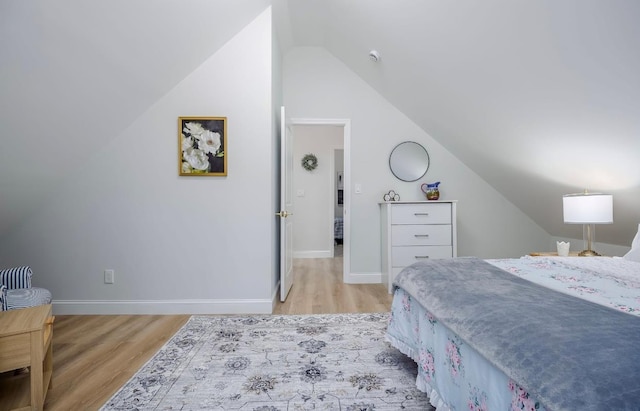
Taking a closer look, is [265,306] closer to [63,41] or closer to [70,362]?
[70,362]

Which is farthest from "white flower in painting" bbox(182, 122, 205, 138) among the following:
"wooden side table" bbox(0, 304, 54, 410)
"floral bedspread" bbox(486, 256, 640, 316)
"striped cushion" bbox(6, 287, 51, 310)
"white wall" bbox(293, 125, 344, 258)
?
"white wall" bbox(293, 125, 344, 258)

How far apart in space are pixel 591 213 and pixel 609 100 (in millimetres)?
843

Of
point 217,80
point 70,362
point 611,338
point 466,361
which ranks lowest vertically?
point 70,362

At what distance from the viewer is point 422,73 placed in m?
2.54

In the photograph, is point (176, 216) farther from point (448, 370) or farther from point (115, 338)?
point (448, 370)

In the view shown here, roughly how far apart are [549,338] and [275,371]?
4.34ft

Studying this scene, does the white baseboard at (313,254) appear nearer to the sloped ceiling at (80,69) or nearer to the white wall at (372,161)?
the white wall at (372,161)

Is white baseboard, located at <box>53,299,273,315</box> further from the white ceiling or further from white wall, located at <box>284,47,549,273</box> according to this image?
white wall, located at <box>284,47,549,273</box>

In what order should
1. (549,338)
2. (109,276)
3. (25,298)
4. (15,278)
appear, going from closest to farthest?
(549,338)
(25,298)
(15,278)
(109,276)

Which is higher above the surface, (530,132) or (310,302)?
(530,132)

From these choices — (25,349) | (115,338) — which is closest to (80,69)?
(25,349)

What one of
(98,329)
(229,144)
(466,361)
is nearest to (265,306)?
(98,329)

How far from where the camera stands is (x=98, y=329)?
2.19m

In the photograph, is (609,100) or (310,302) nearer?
(609,100)
